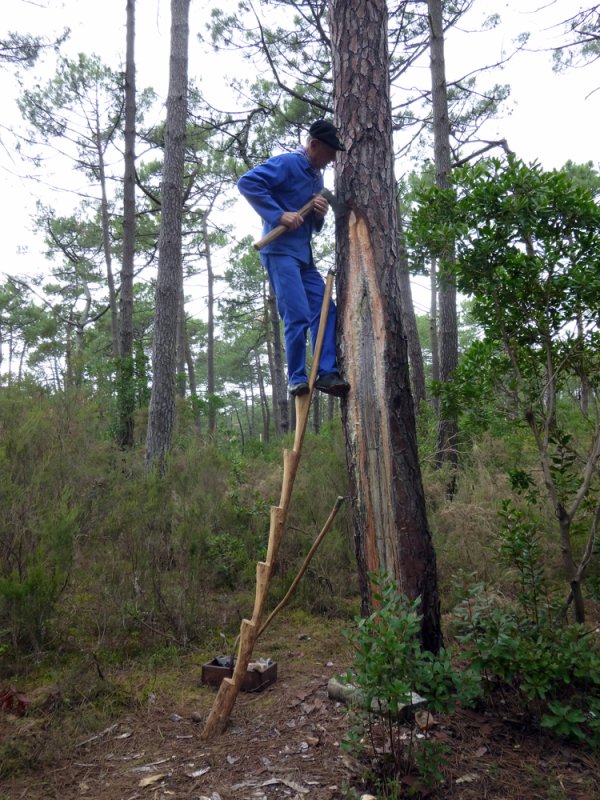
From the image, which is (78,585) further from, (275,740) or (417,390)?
(417,390)

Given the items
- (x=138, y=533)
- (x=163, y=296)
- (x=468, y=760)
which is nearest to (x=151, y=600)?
(x=138, y=533)

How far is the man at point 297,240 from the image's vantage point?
380 centimetres

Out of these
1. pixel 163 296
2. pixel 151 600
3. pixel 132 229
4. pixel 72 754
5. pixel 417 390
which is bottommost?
pixel 72 754

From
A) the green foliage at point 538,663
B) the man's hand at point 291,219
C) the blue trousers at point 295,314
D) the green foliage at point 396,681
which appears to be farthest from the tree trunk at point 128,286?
the green foliage at point 396,681

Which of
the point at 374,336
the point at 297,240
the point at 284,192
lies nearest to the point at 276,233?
the point at 297,240

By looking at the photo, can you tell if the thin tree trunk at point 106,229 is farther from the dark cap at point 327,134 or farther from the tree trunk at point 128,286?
the dark cap at point 327,134

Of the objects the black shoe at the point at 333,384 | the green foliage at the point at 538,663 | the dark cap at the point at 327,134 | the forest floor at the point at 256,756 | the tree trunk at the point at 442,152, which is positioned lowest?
the forest floor at the point at 256,756

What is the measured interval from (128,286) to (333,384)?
32.9 feet

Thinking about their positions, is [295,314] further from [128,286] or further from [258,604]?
[128,286]

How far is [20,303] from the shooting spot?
32281mm

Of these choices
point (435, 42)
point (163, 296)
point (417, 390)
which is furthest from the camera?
point (417, 390)

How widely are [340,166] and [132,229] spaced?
33.7ft

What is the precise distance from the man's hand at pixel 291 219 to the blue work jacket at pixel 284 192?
0.03 m

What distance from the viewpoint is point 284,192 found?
13.5 feet
